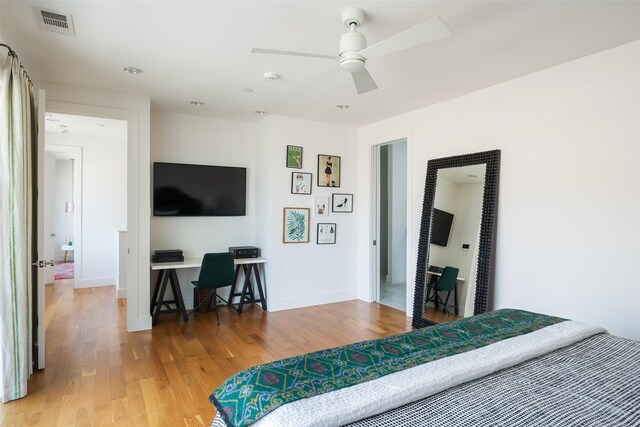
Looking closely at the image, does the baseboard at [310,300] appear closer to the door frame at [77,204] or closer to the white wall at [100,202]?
the white wall at [100,202]

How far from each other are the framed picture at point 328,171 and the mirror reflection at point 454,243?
5.14 feet

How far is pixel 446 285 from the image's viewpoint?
3.88m

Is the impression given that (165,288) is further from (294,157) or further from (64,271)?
(64,271)

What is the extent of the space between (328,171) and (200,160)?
68.3 inches

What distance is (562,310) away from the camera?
2932 millimetres

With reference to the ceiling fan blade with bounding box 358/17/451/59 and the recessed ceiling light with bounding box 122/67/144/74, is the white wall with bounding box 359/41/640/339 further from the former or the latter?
the recessed ceiling light with bounding box 122/67/144/74

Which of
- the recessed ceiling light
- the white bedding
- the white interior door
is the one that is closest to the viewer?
the white bedding

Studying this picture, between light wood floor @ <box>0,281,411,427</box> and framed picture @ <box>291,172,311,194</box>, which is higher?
framed picture @ <box>291,172,311,194</box>

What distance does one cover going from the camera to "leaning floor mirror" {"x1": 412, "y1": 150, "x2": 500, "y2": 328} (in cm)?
345

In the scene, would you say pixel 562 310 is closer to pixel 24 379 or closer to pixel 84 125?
pixel 24 379

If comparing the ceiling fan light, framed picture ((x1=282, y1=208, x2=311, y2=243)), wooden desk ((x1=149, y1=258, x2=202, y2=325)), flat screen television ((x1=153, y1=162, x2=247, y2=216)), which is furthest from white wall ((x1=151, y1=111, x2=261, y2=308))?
the ceiling fan light

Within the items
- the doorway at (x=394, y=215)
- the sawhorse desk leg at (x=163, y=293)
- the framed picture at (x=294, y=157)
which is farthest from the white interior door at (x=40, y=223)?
the doorway at (x=394, y=215)

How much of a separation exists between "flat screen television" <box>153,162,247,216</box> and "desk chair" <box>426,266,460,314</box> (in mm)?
2709

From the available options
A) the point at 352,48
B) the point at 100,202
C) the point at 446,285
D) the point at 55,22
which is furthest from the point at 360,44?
the point at 100,202
